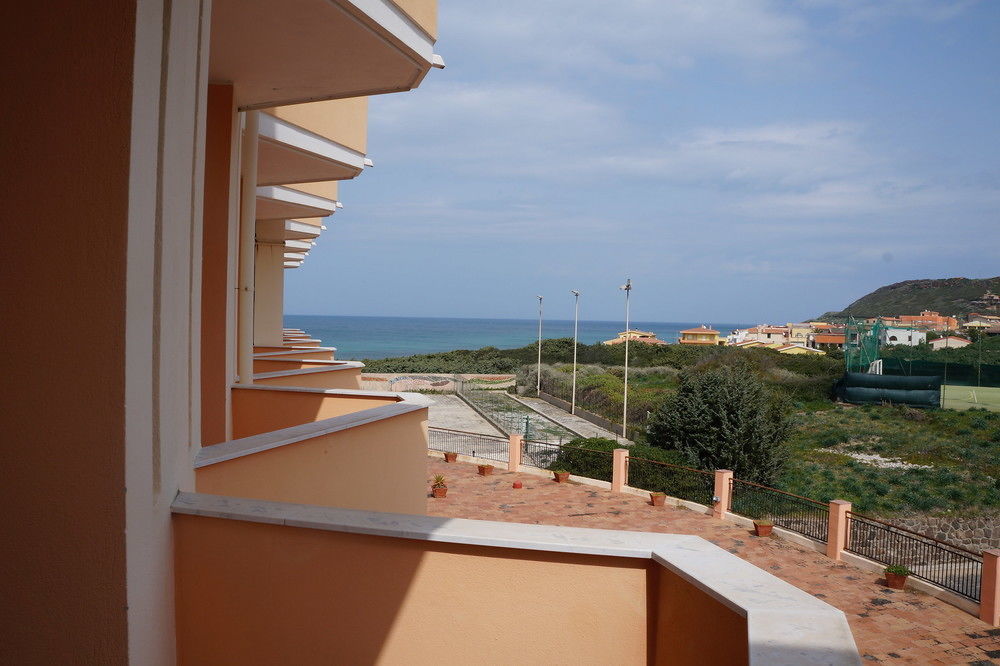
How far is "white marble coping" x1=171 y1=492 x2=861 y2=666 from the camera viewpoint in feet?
6.59

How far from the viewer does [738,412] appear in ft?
84.0

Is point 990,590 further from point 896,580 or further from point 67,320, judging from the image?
point 67,320

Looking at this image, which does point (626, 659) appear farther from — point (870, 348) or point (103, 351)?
point (870, 348)

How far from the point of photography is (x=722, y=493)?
63.9 feet

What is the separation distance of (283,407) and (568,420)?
35179mm

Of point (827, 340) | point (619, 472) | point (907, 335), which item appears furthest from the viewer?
point (827, 340)

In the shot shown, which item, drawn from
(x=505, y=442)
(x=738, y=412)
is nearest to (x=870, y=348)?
(x=738, y=412)

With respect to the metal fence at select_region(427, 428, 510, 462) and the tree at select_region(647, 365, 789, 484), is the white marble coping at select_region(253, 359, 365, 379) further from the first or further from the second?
the tree at select_region(647, 365, 789, 484)

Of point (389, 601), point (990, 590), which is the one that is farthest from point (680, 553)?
point (990, 590)

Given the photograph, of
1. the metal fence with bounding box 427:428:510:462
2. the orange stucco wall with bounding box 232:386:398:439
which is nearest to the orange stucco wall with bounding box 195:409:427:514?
the orange stucco wall with bounding box 232:386:398:439

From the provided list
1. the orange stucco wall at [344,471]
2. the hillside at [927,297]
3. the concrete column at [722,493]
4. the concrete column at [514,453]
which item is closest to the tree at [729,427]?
the concrete column at [722,493]

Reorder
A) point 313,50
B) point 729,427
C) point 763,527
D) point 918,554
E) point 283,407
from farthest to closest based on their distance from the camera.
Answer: point 729,427
point 763,527
point 918,554
point 283,407
point 313,50

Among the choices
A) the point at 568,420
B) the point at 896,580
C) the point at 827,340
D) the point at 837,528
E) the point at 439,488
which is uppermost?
the point at 827,340

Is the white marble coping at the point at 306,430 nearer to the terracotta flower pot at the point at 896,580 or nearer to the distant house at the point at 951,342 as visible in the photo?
the terracotta flower pot at the point at 896,580
